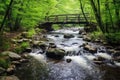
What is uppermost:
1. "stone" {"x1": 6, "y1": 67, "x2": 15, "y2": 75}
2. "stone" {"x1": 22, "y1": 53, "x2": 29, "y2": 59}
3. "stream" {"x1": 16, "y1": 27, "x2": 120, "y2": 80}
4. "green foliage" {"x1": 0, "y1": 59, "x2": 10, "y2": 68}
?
"green foliage" {"x1": 0, "y1": 59, "x2": 10, "y2": 68}

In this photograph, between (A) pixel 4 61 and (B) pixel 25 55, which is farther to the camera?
(B) pixel 25 55

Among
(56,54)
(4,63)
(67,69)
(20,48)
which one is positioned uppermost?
(4,63)

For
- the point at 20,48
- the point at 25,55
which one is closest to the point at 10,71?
the point at 25,55

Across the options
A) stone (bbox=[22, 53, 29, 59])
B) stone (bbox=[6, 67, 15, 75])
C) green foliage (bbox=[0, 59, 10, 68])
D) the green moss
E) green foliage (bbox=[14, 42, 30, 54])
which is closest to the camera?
stone (bbox=[6, 67, 15, 75])

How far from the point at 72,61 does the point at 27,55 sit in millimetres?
3117

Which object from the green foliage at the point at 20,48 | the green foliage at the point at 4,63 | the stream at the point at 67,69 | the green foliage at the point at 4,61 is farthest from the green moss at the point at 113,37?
the green foliage at the point at 4,63

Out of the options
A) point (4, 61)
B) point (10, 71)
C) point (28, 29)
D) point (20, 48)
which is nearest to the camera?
point (10, 71)

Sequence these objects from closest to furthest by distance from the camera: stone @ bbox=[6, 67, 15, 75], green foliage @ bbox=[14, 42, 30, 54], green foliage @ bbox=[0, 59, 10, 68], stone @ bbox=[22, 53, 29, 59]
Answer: stone @ bbox=[6, 67, 15, 75] → green foliage @ bbox=[0, 59, 10, 68] → stone @ bbox=[22, 53, 29, 59] → green foliage @ bbox=[14, 42, 30, 54]

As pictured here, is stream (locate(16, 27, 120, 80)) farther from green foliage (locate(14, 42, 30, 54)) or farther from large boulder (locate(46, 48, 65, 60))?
green foliage (locate(14, 42, 30, 54))

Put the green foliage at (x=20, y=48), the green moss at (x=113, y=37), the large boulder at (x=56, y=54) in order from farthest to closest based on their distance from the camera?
1. the green moss at (x=113, y=37)
2. the green foliage at (x=20, y=48)
3. the large boulder at (x=56, y=54)

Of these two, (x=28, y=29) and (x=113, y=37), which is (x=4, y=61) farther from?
(x=28, y=29)

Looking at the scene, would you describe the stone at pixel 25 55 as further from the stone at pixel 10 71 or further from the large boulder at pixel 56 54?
the stone at pixel 10 71

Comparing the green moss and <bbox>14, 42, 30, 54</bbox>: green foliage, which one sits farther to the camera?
the green moss

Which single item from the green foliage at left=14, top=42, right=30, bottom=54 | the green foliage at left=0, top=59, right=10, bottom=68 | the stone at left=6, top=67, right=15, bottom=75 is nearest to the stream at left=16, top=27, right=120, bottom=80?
the stone at left=6, top=67, right=15, bottom=75
